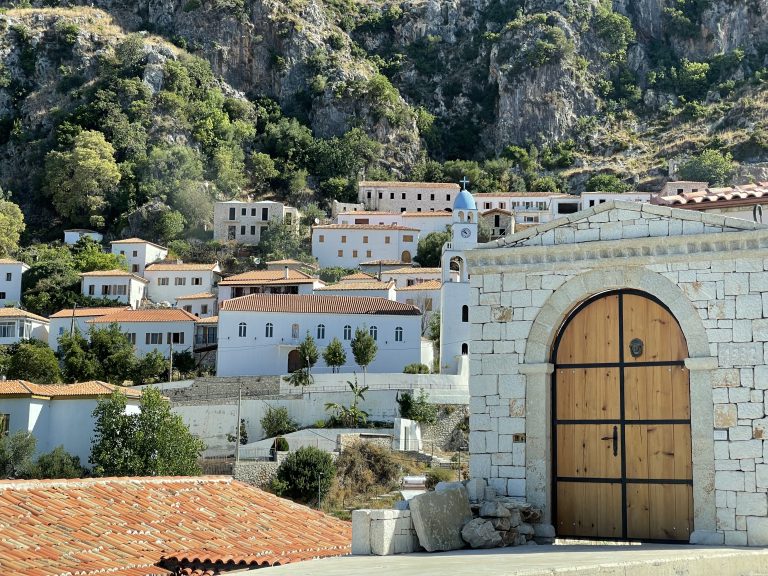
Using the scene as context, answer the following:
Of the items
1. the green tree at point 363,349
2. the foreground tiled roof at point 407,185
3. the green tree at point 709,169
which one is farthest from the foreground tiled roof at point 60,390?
the green tree at point 709,169

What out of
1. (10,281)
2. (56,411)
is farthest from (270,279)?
(56,411)

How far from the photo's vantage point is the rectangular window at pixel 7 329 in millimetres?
71812

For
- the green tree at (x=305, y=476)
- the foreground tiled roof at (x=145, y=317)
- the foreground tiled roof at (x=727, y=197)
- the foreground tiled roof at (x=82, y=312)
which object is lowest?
the green tree at (x=305, y=476)

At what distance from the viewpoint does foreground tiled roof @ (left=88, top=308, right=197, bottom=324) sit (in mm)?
68250

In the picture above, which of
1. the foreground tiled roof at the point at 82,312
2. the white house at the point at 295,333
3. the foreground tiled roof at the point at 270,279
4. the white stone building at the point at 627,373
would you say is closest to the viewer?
the white stone building at the point at 627,373

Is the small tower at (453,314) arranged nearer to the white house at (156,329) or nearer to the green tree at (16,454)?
the white house at (156,329)

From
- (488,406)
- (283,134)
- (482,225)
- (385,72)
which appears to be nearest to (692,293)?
(488,406)

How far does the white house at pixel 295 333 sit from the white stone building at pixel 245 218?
3159 centimetres

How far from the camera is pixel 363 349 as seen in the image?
5897 cm

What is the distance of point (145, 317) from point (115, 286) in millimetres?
11874

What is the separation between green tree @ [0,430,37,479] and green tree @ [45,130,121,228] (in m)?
50.6

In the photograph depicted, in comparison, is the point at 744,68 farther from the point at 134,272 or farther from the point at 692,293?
→ the point at 692,293

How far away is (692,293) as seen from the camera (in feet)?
44.7

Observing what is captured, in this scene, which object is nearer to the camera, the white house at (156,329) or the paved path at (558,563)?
the paved path at (558,563)
